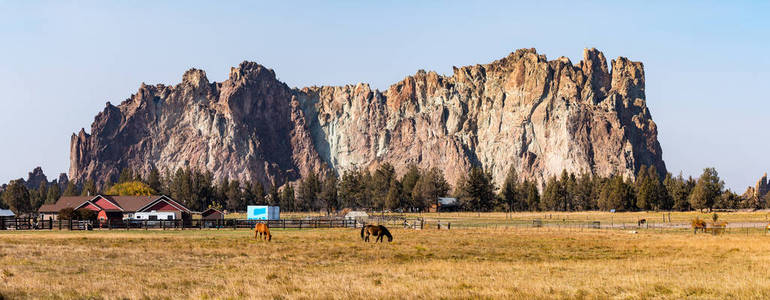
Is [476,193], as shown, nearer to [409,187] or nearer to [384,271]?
[409,187]

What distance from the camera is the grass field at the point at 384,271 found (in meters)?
19.5

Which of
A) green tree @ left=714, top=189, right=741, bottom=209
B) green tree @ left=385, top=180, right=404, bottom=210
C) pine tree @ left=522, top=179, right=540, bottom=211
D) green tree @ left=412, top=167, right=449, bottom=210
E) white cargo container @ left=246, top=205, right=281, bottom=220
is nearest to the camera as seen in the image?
white cargo container @ left=246, top=205, right=281, bottom=220

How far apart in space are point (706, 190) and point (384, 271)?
5360 inches

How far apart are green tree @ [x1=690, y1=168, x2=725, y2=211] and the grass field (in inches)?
4387

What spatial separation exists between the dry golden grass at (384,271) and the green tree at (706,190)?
111m

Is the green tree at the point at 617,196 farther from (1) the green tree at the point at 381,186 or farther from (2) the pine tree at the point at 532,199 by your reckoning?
(1) the green tree at the point at 381,186

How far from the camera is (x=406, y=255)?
112 feet

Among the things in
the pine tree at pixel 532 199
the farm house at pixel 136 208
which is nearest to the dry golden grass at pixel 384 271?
the farm house at pixel 136 208

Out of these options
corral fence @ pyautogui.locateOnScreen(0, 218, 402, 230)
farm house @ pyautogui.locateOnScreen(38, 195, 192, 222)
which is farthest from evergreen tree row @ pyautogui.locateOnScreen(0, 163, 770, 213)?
corral fence @ pyautogui.locateOnScreen(0, 218, 402, 230)

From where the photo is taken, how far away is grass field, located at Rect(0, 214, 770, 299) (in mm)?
19516

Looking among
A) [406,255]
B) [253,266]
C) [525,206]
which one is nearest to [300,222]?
[406,255]

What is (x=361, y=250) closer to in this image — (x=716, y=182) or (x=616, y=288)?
(x=616, y=288)

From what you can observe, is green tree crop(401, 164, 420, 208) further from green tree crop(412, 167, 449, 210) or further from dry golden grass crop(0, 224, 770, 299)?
dry golden grass crop(0, 224, 770, 299)

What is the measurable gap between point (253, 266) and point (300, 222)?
43573 mm
